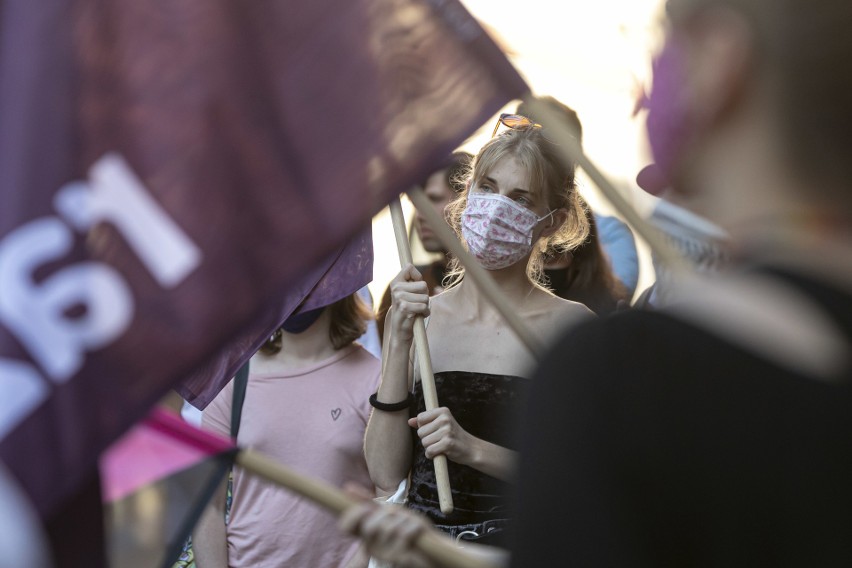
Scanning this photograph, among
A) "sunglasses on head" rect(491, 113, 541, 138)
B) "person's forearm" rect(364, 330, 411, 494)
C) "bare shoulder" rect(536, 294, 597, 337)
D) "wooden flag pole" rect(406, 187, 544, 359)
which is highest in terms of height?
"wooden flag pole" rect(406, 187, 544, 359)

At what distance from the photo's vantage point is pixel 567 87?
2.63 metres

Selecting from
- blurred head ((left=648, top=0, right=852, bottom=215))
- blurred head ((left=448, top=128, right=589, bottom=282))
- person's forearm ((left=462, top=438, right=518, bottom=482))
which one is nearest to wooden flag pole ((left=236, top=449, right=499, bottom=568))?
blurred head ((left=648, top=0, right=852, bottom=215))

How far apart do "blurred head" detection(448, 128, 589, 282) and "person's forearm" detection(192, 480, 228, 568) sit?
4.63 feet

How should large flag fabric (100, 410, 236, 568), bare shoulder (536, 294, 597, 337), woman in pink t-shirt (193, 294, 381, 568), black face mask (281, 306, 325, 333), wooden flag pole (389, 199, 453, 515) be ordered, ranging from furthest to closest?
black face mask (281, 306, 325, 333)
woman in pink t-shirt (193, 294, 381, 568)
bare shoulder (536, 294, 597, 337)
wooden flag pole (389, 199, 453, 515)
large flag fabric (100, 410, 236, 568)

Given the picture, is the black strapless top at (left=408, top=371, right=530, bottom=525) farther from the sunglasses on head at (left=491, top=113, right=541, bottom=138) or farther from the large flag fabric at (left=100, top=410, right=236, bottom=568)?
the large flag fabric at (left=100, top=410, right=236, bottom=568)

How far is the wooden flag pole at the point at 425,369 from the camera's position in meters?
3.07

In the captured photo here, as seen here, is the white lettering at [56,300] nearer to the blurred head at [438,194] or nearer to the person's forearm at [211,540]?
the person's forearm at [211,540]

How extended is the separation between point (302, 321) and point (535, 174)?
1.12 m

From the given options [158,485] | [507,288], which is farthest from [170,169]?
[507,288]

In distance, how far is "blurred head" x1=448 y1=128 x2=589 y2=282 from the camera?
11.8ft

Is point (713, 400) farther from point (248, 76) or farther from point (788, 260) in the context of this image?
point (248, 76)

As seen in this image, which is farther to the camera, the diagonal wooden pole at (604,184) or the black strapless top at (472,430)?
the black strapless top at (472,430)

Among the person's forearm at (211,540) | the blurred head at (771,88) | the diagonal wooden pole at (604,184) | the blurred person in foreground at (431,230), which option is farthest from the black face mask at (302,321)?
the blurred head at (771,88)

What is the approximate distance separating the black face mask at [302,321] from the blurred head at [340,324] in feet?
0.07
